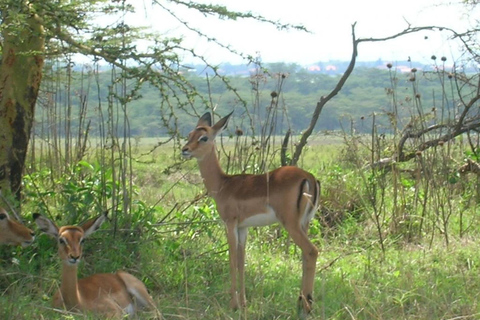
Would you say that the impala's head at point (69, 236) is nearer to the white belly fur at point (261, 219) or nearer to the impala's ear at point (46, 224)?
the impala's ear at point (46, 224)

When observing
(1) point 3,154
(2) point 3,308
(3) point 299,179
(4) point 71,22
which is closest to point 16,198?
(1) point 3,154

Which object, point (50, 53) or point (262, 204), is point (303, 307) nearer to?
point (262, 204)

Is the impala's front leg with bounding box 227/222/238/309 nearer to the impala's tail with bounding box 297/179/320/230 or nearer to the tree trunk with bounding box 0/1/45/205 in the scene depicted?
the impala's tail with bounding box 297/179/320/230

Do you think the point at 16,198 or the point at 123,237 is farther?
the point at 16,198

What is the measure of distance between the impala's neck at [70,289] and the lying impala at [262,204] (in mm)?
919

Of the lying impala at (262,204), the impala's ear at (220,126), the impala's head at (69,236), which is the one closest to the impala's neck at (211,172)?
the lying impala at (262,204)

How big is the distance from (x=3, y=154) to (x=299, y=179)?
2575 millimetres

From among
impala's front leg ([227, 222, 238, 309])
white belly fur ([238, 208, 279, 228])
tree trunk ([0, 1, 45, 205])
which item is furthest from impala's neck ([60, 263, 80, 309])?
tree trunk ([0, 1, 45, 205])

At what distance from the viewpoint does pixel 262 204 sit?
528 centimetres

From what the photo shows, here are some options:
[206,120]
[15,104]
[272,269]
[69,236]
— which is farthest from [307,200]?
[15,104]

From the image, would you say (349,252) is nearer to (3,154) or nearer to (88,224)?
(88,224)

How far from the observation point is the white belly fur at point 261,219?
5.26 meters

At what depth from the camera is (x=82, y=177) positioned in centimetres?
685

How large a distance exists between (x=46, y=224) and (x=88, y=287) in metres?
0.45
